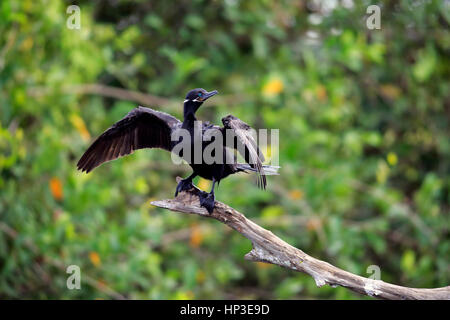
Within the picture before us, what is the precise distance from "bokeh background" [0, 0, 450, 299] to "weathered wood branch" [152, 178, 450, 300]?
239 centimetres

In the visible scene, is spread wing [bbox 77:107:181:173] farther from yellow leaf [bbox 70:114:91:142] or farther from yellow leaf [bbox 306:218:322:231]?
yellow leaf [bbox 306:218:322:231]

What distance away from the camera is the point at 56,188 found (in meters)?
7.07

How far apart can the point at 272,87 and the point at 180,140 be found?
13.1ft

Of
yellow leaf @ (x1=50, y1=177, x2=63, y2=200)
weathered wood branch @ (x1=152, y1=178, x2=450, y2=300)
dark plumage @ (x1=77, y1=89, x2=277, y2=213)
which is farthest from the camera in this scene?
yellow leaf @ (x1=50, y1=177, x2=63, y2=200)

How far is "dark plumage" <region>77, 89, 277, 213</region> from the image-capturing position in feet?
14.4

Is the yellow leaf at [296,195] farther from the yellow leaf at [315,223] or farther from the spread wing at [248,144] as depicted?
the spread wing at [248,144]

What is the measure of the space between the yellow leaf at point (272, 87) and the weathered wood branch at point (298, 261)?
4.01m

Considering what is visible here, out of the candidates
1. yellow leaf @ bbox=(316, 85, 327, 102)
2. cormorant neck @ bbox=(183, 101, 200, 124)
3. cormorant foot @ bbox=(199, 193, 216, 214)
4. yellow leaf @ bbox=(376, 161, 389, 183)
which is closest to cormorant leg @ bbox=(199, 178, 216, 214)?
cormorant foot @ bbox=(199, 193, 216, 214)

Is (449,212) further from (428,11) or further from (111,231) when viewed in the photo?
(111,231)

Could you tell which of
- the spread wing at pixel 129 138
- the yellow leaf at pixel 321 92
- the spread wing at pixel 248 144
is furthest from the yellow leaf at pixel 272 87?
the spread wing at pixel 248 144

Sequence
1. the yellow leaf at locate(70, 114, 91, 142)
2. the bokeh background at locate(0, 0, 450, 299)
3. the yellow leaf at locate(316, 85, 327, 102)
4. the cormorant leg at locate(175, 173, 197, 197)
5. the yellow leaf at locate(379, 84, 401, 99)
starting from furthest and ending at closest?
the yellow leaf at locate(379, 84, 401, 99) < the yellow leaf at locate(316, 85, 327, 102) < the yellow leaf at locate(70, 114, 91, 142) < the bokeh background at locate(0, 0, 450, 299) < the cormorant leg at locate(175, 173, 197, 197)

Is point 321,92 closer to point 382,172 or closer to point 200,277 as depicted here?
point 382,172
